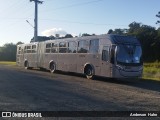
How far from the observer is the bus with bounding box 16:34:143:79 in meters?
21.0

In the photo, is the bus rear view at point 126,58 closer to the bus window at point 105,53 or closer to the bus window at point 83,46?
the bus window at point 105,53

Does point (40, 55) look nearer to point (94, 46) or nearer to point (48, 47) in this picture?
point (48, 47)

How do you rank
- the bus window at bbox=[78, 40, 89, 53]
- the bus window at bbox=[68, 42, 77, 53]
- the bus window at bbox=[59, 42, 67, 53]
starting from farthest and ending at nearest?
the bus window at bbox=[59, 42, 67, 53] → the bus window at bbox=[68, 42, 77, 53] → the bus window at bbox=[78, 40, 89, 53]

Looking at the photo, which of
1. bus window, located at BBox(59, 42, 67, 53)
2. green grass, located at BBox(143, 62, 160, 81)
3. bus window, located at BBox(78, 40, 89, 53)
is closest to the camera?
bus window, located at BBox(78, 40, 89, 53)

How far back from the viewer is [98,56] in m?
22.8

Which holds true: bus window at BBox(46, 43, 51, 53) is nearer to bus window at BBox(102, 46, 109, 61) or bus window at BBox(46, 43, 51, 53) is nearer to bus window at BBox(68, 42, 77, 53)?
bus window at BBox(68, 42, 77, 53)

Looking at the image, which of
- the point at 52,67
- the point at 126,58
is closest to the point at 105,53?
the point at 126,58

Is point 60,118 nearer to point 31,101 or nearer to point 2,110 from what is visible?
point 2,110

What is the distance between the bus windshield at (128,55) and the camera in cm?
2095

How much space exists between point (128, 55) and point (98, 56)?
2.32 metres

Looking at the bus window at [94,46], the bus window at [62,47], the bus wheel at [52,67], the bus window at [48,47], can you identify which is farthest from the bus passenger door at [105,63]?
the bus window at [48,47]

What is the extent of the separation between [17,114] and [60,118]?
1.19 metres

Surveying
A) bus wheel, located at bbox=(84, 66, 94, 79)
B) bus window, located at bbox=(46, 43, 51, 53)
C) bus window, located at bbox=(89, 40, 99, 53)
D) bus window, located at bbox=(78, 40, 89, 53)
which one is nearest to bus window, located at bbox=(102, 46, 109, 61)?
bus window, located at bbox=(89, 40, 99, 53)

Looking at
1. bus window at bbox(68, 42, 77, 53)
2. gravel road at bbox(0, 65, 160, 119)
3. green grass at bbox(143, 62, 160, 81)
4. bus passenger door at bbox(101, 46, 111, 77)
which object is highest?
bus window at bbox(68, 42, 77, 53)
